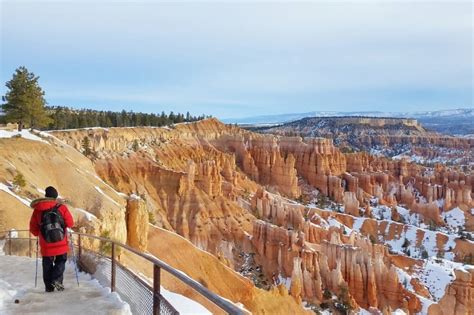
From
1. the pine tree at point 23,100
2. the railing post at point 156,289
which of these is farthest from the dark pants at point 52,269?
the pine tree at point 23,100

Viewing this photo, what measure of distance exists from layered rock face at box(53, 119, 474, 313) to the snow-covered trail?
32.8 m

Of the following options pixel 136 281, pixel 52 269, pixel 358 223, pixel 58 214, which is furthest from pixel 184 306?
pixel 358 223

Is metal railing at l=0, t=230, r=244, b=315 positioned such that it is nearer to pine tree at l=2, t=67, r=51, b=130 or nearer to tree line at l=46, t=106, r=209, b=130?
pine tree at l=2, t=67, r=51, b=130

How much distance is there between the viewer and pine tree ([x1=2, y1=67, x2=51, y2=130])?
37.6 metres

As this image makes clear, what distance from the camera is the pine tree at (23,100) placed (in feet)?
123

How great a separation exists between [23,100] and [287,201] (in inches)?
1894

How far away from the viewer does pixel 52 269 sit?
838 centimetres

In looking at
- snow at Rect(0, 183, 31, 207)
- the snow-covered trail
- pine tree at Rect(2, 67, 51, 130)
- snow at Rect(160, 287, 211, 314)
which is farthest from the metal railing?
pine tree at Rect(2, 67, 51, 130)

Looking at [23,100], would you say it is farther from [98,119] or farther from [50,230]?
[98,119]

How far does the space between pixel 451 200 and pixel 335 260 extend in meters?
56.9

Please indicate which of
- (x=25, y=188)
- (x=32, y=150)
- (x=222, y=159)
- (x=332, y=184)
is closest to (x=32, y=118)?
(x=32, y=150)

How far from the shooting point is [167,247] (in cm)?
3575

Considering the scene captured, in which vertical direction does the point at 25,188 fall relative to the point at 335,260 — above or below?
above

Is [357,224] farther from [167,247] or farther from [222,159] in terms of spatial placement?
[167,247]
